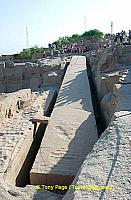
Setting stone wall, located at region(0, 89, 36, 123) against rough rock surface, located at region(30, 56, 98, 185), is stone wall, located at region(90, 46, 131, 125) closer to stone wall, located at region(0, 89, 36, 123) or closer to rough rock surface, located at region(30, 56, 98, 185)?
rough rock surface, located at region(30, 56, 98, 185)

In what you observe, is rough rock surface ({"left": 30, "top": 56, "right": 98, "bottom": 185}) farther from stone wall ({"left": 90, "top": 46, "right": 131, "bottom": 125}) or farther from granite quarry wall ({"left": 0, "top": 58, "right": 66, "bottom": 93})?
granite quarry wall ({"left": 0, "top": 58, "right": 66, "bottom": 93})

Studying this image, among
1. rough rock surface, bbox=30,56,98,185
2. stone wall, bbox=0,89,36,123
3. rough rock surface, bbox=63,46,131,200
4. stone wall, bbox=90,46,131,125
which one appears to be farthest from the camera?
stone wall, bbox=90,46,131,125

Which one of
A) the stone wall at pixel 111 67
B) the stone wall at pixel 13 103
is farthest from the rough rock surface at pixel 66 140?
the stone wall at pixel 13 103

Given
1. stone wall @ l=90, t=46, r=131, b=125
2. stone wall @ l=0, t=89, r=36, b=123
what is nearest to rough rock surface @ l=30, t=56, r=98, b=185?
stone wall @ l=90, t=46, r=131, b=125

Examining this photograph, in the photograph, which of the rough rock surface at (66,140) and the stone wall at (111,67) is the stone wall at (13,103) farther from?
the stone wall at (111,67)

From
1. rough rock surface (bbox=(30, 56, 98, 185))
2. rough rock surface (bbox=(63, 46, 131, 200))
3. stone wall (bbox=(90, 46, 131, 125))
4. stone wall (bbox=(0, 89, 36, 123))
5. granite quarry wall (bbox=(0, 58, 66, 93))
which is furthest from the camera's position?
granite quarry wall (bbox=(0, 58, 66, 93))

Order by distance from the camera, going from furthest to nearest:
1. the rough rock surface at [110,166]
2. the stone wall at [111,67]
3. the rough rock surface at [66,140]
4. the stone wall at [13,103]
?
the stone wall at [111,67]
the stone wall at [13,103]
the rough rock surface at [66,140]
the rough rock surface at [110,166]

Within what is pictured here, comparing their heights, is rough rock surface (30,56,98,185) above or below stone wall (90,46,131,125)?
below

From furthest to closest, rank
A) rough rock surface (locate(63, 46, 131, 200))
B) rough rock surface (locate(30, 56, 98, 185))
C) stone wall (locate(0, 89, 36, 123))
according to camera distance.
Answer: stone wall (locate(0, 89, 36, 123)) → rough rock surface (locate(30, 56, 98, 185)) → rough rock surface (locate(63, 46, 131, 200))

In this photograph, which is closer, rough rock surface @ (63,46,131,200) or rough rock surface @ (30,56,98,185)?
rough rock surface @ (63,46,131,200)

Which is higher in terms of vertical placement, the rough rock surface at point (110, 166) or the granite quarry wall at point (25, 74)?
the rough rock surface at point (110, 166)

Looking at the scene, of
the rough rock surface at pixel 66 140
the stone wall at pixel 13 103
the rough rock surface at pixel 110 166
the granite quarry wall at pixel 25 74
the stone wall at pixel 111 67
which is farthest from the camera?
the granite quarry wall at pixel 25 74

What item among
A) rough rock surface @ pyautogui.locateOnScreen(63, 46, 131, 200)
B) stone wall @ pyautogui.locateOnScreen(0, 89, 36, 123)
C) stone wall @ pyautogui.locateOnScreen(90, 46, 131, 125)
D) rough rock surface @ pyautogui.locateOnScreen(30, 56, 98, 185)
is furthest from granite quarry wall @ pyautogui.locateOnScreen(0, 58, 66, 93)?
rough rock surface @ pyautogui.locateOnScreen(63, 46, 131, 200)

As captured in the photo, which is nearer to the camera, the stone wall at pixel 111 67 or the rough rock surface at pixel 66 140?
the rough rock surface at pixel 66 140
